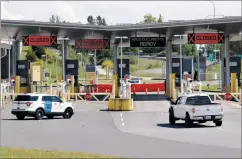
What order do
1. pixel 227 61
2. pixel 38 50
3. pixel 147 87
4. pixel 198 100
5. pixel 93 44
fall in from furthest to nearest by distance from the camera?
pixel 38 50
pixel 147 87
pixel 93 44
pixel 227 61
pixel 198 100

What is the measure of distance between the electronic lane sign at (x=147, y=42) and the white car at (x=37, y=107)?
16247 mm

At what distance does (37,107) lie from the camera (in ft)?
116

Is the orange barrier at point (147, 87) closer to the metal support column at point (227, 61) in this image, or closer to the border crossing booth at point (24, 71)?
the border crossing booth at point (24, 71)

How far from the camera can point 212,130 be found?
2484 centimetres

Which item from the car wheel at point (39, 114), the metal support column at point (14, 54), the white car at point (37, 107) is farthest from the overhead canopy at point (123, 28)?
the car wheel at point (39, 114)

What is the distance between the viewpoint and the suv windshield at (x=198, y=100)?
91.1 feet

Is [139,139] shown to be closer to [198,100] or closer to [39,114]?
[198,100]

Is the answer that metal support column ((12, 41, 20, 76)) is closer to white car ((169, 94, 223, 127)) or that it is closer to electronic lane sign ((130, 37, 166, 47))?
electronic lane sign ((130, 37, 166, 47))

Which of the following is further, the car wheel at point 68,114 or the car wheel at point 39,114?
the car wheel at point 68,114

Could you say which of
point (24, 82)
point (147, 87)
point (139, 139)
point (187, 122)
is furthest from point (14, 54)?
point (139, 139)

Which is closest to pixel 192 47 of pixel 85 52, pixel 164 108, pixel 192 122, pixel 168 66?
pixel 85 52

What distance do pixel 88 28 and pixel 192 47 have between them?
8454 centimetres

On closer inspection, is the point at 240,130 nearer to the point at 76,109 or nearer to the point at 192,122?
the point at 192,122

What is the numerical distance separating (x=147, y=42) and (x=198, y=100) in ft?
77.5
